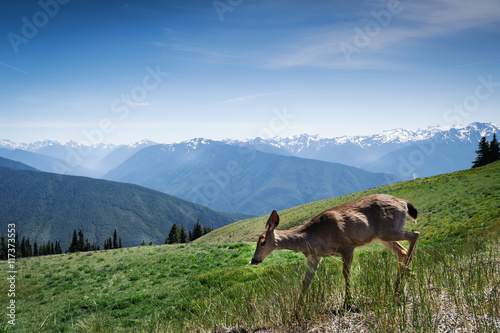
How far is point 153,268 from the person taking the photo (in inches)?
1041

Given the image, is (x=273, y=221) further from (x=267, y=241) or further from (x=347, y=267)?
(x=347, y=267)

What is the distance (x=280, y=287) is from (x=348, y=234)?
1.46 m

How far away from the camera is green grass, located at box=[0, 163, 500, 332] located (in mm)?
4207

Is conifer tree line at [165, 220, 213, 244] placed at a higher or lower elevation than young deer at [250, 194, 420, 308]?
lower

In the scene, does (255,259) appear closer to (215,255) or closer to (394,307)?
(394,307)

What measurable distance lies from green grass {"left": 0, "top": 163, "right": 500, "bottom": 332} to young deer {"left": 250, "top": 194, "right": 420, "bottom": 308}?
0.78ft

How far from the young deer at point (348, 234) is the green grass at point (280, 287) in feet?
0.78

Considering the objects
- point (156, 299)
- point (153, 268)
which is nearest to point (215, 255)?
point (153, 268)

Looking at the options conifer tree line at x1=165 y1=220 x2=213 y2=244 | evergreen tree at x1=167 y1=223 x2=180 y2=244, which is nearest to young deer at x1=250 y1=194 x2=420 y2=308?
conifer tree line at x1=165 y1=220 x2=213 y2=244

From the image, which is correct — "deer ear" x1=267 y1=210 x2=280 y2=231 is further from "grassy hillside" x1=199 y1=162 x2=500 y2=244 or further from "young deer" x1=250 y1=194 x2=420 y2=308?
"grassy hillside" x1=199 y1=162 x2=500 y2=244

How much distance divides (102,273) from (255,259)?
27.2 metres

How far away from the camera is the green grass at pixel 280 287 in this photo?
13.8ft

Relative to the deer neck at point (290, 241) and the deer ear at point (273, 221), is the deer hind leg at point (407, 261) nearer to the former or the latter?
the deer neck at point (290, 241)

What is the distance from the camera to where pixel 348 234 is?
4.69 meters
